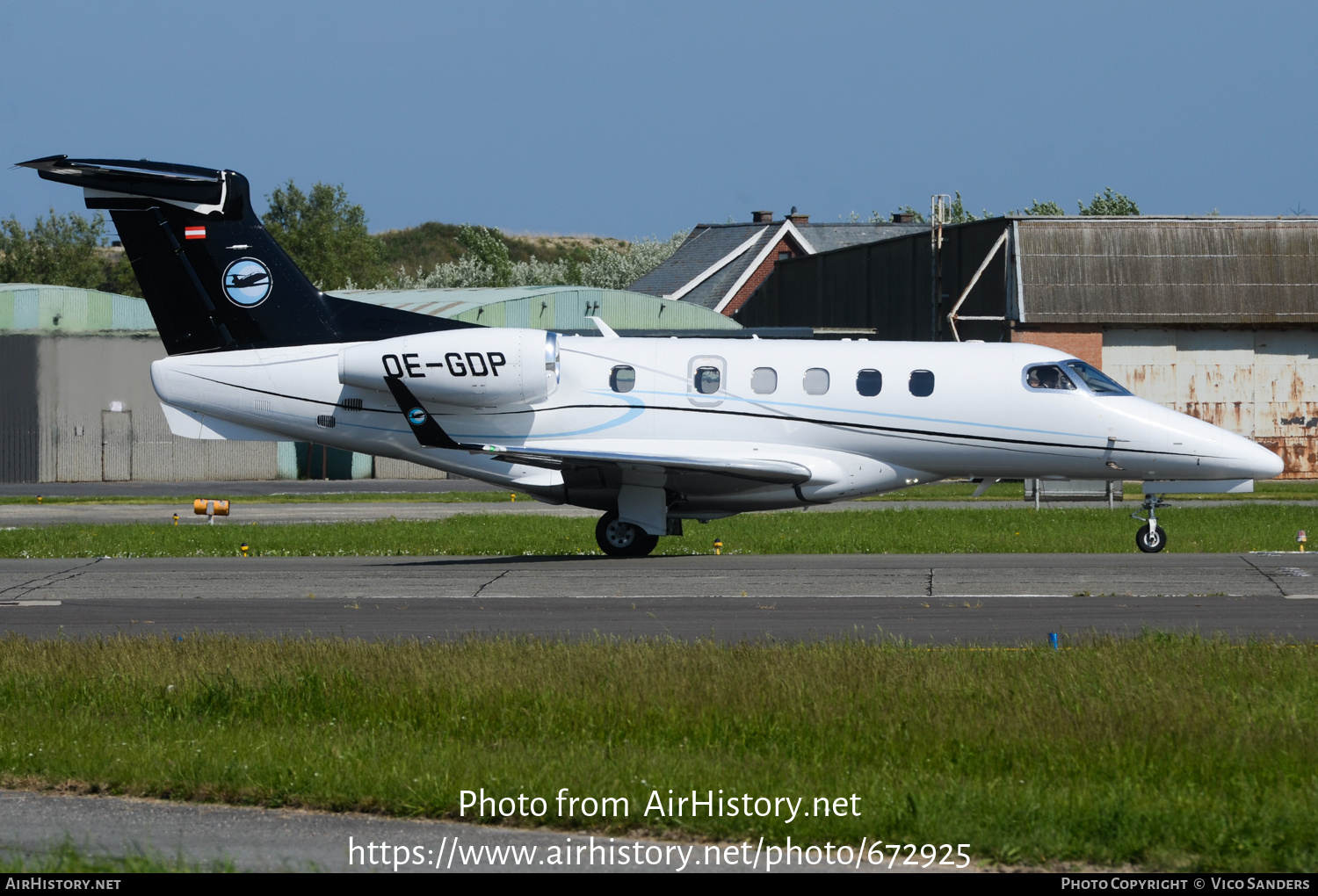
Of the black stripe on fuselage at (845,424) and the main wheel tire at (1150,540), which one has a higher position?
the black stripe on fuselage at (845,424)

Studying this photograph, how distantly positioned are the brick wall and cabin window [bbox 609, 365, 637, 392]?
23490mm

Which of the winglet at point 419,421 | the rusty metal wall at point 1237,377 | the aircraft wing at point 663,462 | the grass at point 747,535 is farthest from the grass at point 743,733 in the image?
the rusty metal wall at point 1237,377

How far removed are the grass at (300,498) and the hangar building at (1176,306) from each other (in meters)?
12.7

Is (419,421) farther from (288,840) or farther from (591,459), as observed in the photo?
(288,840)

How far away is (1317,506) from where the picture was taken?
30938 millimetres

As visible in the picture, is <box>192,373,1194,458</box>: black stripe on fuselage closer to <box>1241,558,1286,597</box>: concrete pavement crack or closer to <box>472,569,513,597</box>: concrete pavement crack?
<box>1241,558,1286,597</box>: concrete pavement crack

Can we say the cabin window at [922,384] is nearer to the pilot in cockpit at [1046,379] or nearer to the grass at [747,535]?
the pilot in cockpit at [1046,379]

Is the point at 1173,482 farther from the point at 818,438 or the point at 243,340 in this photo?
the point at 243,340

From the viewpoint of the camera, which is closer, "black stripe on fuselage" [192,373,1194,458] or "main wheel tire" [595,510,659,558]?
"black stripe on fuselage" [192,373,1194,458]

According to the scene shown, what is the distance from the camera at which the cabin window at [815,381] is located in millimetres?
20594

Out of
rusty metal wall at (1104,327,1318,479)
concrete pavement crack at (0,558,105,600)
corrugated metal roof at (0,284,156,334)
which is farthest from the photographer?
corrugated metal roof at (0,284,156,334)

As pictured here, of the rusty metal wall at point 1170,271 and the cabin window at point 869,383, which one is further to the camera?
the rusty metal wall at point 1170,271

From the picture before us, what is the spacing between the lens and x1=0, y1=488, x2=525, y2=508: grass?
3853cm

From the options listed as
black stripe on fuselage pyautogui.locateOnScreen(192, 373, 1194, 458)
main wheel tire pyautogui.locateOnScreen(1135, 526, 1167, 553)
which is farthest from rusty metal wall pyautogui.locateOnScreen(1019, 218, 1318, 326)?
black stripe on fuselage pyautogui.locateOnScreen(192, 373, 1194, 458)
